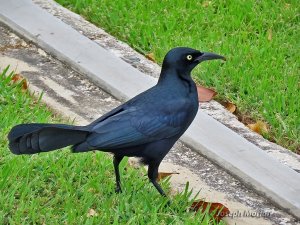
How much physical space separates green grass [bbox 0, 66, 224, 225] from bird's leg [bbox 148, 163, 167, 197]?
0.05 meters

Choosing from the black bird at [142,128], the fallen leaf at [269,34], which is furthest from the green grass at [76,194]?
the fallen leaf at [269,34]

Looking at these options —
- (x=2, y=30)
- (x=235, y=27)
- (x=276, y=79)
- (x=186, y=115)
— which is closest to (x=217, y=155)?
→ (x=186, y=115)

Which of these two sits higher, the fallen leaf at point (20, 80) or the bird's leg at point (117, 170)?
the bird's leg at point (117, 170)

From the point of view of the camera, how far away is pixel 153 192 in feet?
17.2

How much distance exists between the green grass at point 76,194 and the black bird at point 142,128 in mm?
123

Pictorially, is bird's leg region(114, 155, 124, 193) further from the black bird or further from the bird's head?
the bird's head

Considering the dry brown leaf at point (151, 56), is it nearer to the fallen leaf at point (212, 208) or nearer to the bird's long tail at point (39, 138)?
the fallen leaf at point (212, 208)

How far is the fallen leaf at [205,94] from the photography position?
642 cm

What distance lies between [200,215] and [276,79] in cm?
187

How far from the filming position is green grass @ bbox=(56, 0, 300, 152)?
20.7 ft

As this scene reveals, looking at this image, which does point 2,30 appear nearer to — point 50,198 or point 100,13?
point 100,13

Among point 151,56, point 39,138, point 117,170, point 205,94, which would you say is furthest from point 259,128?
point 39,138

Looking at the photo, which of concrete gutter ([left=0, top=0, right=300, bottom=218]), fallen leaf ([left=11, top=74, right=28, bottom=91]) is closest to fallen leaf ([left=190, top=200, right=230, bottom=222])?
concrete gutter ([left=0, top=0, right=300, bottom=218])

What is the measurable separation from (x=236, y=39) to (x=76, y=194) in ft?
8.30
